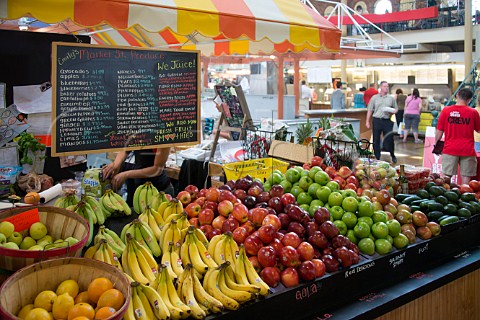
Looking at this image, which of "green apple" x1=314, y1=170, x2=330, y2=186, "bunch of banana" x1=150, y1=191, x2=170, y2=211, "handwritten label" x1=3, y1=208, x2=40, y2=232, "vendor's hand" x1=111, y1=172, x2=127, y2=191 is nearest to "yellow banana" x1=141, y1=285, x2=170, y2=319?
"handwritten label" x1=3, y1=208, x2=40, y2=232

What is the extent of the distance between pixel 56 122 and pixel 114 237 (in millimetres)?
871

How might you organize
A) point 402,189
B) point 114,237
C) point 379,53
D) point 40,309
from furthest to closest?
point 379,53, point 402,189, point 114,237, point 40,309

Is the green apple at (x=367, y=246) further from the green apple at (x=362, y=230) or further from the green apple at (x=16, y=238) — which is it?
the green apple at (x=16, y=238)

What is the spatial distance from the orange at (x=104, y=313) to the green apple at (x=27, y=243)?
0.61 m

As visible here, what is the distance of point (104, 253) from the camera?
2.24m

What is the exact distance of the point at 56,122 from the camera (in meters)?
2.93

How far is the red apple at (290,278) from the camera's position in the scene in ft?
7.82

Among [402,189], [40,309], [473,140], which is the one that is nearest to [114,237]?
[40,309]

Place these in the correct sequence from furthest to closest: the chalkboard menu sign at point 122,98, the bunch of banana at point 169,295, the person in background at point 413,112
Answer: the person in background at point 413,112
the chalkboard menu sign at point 122,98
the bunch of banana at point 169,295

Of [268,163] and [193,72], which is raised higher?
[193,72]

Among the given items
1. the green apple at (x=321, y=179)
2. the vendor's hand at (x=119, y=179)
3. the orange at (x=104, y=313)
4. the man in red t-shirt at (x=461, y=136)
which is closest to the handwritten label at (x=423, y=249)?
the green apple at (x=321, y=179)

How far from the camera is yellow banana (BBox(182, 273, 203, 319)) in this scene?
2.01 m

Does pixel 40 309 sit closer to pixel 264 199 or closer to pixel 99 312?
pixel 99 312

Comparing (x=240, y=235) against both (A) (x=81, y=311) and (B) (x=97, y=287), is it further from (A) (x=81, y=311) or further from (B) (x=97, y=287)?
(A) (x=81, y=311)
